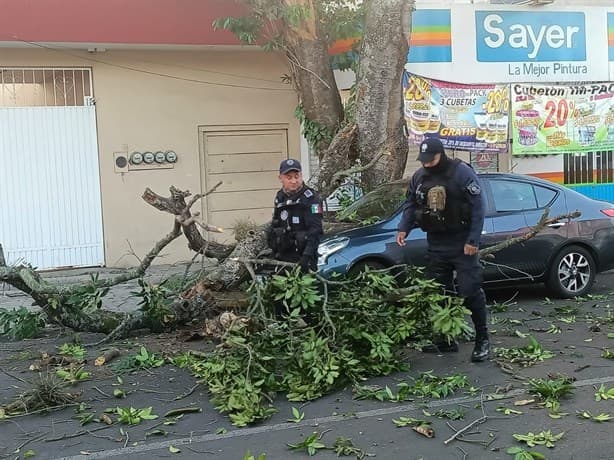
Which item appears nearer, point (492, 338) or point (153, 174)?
point (492, 338)

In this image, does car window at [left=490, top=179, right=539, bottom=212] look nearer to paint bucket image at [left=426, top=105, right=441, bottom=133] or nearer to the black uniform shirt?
the black uniform shirt

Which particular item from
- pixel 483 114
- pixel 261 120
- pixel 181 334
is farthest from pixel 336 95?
pixel 181 334

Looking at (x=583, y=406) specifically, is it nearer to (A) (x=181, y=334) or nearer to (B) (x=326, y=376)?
(B) (x=326, y=376)

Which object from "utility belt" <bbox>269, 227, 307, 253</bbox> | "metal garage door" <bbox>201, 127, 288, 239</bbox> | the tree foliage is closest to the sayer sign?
"metal garage door" <bbox>201, 127, 288, 239</bbox>

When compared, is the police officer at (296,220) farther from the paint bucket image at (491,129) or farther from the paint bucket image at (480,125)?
the paint bucket image at (491,129)

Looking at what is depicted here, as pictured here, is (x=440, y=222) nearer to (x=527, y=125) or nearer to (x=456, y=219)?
(x=456, y=219)

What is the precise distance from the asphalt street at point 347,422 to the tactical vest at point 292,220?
4.56 ft

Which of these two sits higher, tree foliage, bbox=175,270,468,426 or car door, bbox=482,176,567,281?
car door, bbox=482,176,567,281

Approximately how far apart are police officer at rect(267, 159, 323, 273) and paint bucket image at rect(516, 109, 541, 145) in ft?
25.9

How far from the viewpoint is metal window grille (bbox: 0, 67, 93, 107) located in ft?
38.6

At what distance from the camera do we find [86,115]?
12.2 metres

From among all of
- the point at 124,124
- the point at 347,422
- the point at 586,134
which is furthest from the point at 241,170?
the point at 347,422

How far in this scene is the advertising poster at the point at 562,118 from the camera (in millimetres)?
13688

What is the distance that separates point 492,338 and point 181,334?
9.56ft
